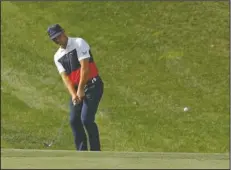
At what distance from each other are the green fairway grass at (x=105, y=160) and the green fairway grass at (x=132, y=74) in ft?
18.7

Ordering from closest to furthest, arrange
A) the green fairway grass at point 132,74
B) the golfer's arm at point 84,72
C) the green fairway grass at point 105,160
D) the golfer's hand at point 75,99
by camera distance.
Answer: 1. the green fairway grass at point 105,160
2. the golfer's arm at point 84,72
3. the golfer's hand at point 75,99
4. the green fairway grass at point 132,74

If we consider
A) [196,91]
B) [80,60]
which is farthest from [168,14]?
[80,60]

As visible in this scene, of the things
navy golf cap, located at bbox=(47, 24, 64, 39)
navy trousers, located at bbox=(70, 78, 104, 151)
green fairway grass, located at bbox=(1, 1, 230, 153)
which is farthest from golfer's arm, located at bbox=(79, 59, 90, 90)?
green fairway grass, located at bbox=(1, 1, 230, 153)

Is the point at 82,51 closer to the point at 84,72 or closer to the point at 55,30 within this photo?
the point at 84,72

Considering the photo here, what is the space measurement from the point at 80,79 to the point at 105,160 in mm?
2466

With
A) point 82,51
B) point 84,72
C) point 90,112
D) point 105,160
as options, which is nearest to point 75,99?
point 90,112

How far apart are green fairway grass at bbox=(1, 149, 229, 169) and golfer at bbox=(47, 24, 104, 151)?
2.16 m

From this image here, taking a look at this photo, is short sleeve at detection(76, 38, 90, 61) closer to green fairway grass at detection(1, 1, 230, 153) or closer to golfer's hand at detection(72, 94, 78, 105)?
golfer's hand at detection(72, 94, 78, 105)

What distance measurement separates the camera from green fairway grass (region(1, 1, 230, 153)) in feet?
34.1

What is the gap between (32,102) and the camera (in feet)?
40.8

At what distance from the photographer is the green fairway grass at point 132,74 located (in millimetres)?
10398

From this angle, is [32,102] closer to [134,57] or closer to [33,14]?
[134,57]

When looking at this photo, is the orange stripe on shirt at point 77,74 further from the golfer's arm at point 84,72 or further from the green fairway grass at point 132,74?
the green fairway grass at point 132,74

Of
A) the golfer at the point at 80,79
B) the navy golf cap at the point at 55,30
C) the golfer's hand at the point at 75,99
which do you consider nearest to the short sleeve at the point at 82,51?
the golfer at the point at 80,79
